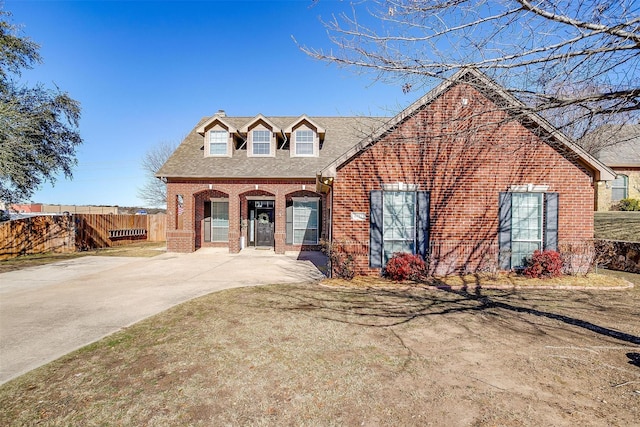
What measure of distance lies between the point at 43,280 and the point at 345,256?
945cm

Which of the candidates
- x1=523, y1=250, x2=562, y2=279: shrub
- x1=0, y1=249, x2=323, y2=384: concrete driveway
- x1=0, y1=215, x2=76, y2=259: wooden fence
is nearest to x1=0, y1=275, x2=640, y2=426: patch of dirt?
x1=0, y1=249, x2=323, y2=384: concrete driveway

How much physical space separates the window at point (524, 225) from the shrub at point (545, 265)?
0.42 metres

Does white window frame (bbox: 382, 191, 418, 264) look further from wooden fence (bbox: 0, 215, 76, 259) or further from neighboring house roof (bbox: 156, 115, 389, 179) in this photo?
wooden fence (bbox: 0, 215, 76, 259)

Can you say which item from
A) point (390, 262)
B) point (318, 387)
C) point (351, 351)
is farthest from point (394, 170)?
point (318, 387)

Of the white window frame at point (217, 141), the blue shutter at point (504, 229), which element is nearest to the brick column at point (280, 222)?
the white window frame at point (217, 141)

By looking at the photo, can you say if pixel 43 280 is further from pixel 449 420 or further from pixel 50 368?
pixel 449 420

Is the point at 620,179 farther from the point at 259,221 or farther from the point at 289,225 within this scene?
the point at 259,221

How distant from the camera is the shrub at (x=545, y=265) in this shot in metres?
9.27

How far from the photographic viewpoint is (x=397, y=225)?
9812mm

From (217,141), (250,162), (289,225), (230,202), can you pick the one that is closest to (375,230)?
(289,225)

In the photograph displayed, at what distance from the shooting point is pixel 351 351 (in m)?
4.57

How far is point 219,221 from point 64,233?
8210 mm

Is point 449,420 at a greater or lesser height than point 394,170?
lesser

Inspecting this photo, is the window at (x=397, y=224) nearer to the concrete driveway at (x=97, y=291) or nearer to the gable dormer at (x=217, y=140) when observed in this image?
the concrete driveway at (x=97, y=291)
